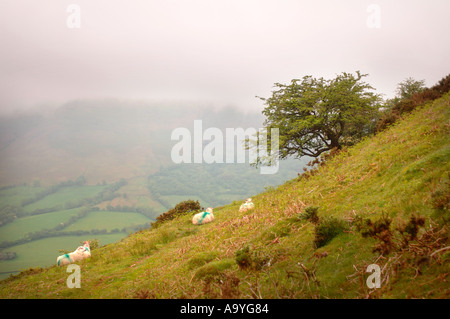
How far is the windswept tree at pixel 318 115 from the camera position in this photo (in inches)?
1071

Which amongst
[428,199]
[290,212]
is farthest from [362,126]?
[428,199]

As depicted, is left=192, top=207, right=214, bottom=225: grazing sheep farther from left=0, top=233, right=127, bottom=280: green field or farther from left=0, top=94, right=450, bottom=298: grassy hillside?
left=0, top=233, right=127, bottom=280: green field

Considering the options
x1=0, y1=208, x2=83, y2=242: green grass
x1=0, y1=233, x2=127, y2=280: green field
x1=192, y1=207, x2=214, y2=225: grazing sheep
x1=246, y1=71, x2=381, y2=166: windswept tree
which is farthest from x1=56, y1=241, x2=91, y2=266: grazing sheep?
x1=0, y1=208, x2=83, y2=242: green grass

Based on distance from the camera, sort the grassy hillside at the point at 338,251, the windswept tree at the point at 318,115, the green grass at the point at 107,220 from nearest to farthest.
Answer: the grassy hillside at the point at 338,251 → the windswept tree at the point at 318,115 → the green grass at the point at 107,220

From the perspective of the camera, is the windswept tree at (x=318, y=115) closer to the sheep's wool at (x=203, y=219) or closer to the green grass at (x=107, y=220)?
the sheep's wool at (x=203, y=219)

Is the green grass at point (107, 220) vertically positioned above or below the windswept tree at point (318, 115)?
below

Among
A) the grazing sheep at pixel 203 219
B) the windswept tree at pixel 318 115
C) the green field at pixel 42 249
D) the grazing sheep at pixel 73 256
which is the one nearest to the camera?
the grazing sheep at pixel 73 256

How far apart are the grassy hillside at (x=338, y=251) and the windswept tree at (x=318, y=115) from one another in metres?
15.6

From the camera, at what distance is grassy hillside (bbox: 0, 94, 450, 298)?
4.55 meters

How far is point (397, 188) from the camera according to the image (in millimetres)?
7789

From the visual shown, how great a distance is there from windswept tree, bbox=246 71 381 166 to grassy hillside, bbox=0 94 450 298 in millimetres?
15558

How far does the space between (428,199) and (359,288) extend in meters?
3.14

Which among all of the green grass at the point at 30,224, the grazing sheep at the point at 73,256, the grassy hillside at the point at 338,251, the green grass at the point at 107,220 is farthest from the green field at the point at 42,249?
the grassy hillside at the point at 338,251
